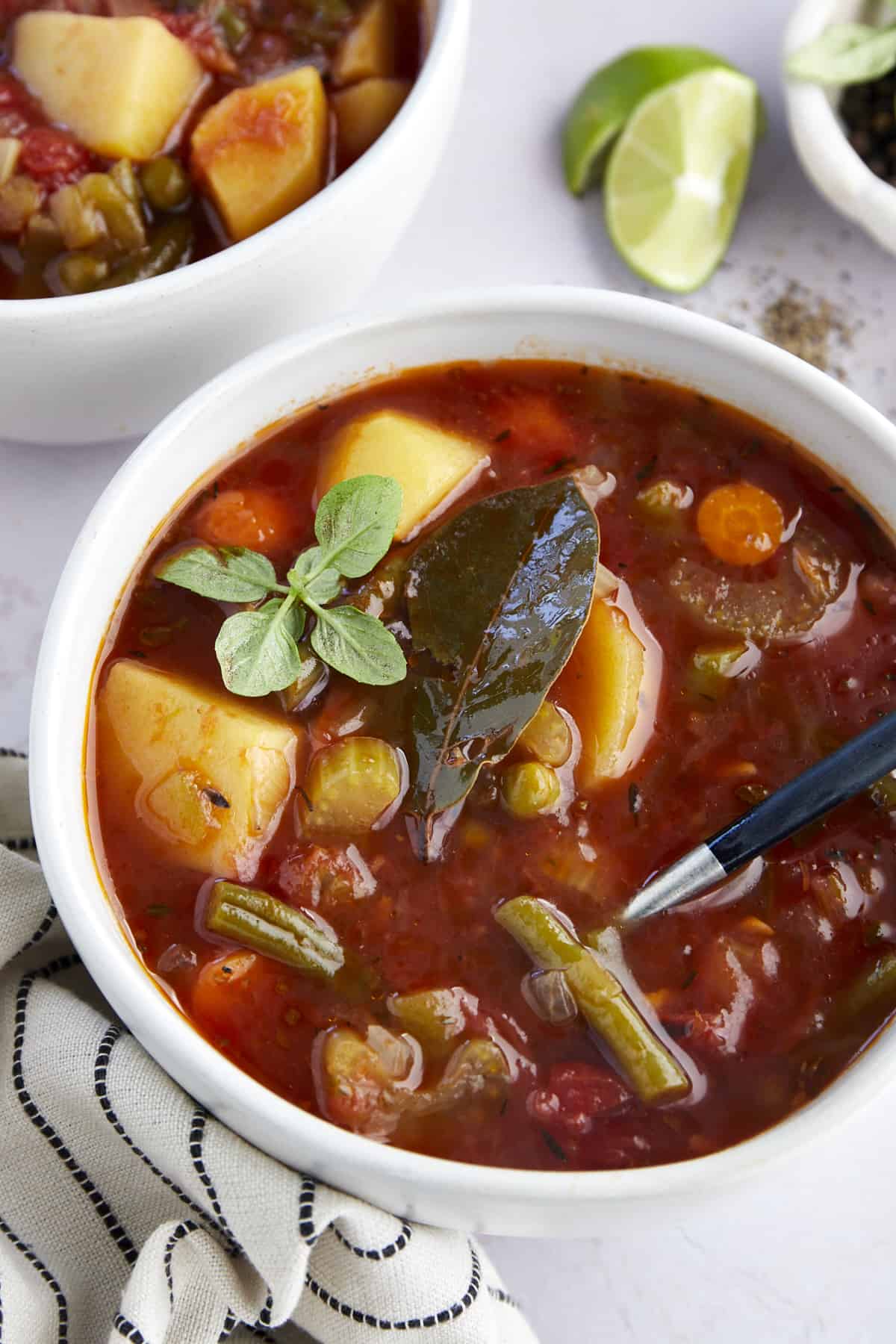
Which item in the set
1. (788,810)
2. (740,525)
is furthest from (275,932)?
(740,525)

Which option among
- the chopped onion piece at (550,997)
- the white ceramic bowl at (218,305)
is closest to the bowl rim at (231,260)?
the white ceramic bowl at (218,305)

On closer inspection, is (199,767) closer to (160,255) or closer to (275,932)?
(275,932)

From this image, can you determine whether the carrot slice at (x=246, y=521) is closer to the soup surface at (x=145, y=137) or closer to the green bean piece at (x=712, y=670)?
the soup surface at (x=145, y=137)

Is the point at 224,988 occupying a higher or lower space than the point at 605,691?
lower

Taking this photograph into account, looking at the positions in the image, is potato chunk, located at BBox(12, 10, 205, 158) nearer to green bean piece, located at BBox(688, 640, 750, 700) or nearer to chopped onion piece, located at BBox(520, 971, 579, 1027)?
green bean piece, located at BBox(688, 640, 750, 700)

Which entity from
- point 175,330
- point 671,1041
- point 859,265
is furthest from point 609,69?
point 671,1041

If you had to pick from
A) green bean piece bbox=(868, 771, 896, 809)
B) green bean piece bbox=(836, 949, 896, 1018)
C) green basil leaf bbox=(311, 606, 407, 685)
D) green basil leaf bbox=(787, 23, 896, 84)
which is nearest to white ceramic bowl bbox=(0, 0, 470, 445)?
green basil leaf bbox=(311, 606, 407, 685)
